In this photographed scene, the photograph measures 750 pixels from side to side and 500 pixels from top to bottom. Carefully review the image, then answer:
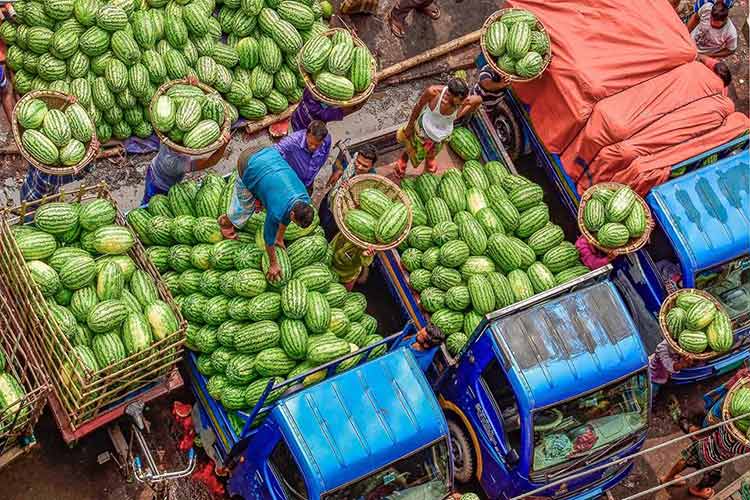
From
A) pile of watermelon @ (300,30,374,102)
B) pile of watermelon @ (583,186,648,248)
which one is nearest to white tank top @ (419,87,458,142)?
pile of watermelon @ (300,30,374,102)

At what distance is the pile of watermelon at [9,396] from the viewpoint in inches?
271

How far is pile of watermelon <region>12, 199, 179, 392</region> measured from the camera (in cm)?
741

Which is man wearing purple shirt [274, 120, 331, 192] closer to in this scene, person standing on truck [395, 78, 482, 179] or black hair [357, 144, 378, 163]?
black hair [357, 144, 378, 163]

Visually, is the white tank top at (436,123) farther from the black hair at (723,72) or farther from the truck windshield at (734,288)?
the black hair at (723,72)

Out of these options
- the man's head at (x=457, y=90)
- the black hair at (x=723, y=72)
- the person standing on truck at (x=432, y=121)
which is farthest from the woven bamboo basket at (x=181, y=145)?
the black hair at (x=723, y=72)

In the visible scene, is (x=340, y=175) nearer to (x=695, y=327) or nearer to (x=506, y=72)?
(x=506, y=72)

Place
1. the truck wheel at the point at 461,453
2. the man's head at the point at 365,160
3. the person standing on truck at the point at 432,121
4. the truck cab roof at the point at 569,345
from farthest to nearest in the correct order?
the man's head at the point at 365,160
the person standing on truck at the point at 432,121
the truck wheel at the point at 461,453
the truck cab roof at the point at 569,345

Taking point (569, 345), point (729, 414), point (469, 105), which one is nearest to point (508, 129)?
point (469, 105)

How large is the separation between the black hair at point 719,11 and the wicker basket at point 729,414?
14.4 feet

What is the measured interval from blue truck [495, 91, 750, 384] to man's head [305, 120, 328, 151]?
310cm

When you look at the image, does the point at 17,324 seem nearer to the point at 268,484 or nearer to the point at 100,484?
the point at 100,484

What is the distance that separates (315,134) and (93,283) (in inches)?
87.5

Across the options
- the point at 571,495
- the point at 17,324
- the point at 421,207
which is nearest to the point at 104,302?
the point at 17,324

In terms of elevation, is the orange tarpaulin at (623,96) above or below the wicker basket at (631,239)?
above
